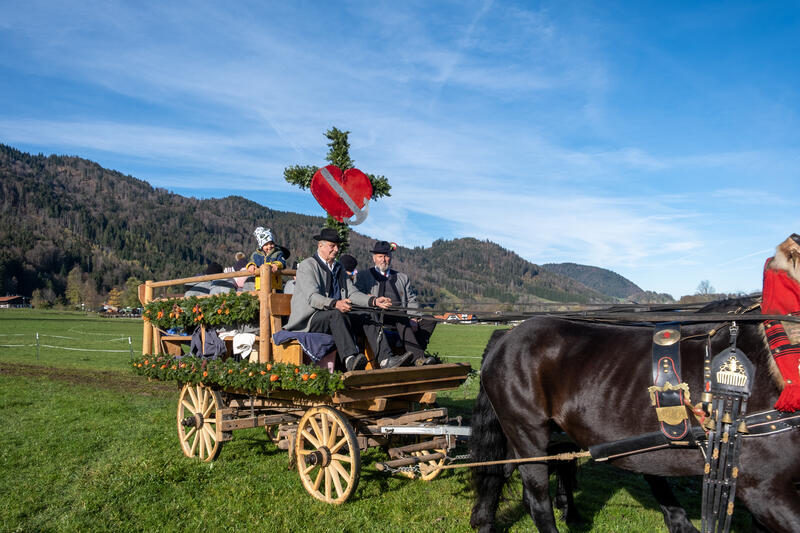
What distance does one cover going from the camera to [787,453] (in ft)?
10.2

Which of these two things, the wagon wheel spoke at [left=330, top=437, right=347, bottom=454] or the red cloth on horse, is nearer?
the red cloth on horse

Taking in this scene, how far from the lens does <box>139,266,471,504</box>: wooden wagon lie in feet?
17.4

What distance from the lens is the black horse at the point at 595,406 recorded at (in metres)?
3.15

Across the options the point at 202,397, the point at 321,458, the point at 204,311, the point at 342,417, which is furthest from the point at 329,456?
the point at 202,397

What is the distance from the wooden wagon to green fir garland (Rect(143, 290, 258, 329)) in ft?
0.68

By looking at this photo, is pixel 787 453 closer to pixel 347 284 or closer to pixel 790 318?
pixel 790 318

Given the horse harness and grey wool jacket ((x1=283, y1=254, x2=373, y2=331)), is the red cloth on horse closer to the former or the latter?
the horse harness

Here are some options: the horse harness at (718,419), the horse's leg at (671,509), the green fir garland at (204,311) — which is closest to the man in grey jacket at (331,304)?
the green fir garland at (204,311)

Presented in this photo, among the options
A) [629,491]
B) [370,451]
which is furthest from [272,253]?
[629,491]

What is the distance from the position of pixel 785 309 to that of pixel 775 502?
1.09 meters

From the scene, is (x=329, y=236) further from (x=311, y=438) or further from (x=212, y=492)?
(x=212, y=492)

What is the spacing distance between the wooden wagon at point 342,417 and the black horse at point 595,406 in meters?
1.03

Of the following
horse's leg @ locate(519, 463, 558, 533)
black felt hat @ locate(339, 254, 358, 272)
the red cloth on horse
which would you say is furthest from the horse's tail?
black felt hat @ locate(339, 254, 358, 272)

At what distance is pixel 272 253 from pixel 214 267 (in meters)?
1.73
